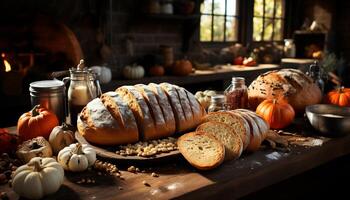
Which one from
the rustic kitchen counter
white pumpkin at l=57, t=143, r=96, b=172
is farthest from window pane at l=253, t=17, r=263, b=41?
white pumpkin at l=57, t=143, r=96, b=172

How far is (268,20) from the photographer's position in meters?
5.66

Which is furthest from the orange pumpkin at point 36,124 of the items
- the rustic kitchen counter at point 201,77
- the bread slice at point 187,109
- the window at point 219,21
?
the window at point 219,21

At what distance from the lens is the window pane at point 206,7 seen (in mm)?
4663

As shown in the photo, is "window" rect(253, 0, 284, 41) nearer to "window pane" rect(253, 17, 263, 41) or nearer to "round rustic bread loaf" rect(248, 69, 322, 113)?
"window pane" rect(253, 17, 263, 41)

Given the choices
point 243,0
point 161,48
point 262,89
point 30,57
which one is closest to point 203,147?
point 262,89

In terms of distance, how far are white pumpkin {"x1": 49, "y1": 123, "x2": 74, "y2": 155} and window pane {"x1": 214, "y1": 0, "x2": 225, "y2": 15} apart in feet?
13.1

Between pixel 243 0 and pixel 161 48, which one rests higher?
pixel 243 0

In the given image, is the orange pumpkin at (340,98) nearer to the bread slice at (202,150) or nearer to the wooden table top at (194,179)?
the wooden table top at (194,179)

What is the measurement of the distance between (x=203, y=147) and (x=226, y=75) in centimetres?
313

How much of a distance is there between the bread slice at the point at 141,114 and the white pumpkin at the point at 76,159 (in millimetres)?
227

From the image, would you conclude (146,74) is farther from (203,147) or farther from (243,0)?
(203,147)

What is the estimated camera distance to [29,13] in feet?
10.3

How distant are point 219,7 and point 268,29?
48.2 inches

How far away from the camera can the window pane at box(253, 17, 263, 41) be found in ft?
17.8
